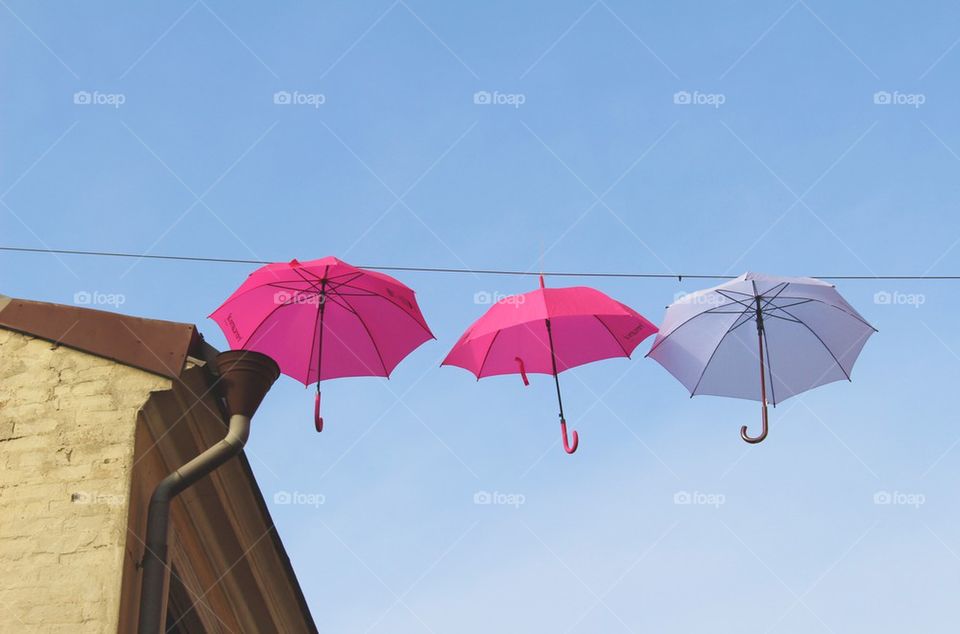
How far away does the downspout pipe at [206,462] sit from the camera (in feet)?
17.4

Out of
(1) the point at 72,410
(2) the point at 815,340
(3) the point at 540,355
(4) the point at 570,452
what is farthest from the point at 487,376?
(1) the point at 72,410

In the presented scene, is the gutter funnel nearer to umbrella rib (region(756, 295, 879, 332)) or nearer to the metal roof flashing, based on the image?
the metal roof flashing

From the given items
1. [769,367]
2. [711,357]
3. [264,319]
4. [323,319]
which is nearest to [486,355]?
[323,319]

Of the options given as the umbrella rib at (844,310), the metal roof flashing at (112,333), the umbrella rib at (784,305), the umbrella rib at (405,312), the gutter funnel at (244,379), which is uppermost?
the umbrella rib at (405,312)

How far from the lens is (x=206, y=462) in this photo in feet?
18.7

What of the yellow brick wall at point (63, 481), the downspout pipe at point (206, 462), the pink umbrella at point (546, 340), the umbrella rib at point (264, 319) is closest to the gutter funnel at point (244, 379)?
the downspout pipe at point (206, 462)

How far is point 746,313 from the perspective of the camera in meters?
7.93

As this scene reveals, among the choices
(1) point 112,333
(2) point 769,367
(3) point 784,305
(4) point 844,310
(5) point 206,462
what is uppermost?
(3) point 784,305

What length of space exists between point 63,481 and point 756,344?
190 inches

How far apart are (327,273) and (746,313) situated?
2.94 metres

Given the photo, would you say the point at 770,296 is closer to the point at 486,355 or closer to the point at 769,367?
the point at 769,367

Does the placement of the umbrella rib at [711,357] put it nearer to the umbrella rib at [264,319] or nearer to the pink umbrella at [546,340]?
the pink umbrella at [546,340]

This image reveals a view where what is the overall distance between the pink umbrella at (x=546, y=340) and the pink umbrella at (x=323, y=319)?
0.44m

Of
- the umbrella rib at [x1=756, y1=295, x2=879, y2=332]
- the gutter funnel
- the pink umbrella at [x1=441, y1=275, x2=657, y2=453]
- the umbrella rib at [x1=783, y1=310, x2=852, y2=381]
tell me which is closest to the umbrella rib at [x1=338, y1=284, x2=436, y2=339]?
the pink umbrella at [x1=441, y1=275, x2=657, y2=453]
